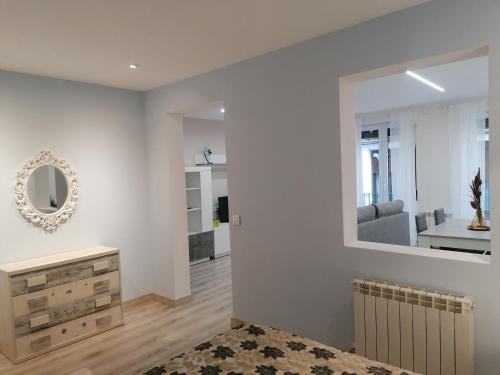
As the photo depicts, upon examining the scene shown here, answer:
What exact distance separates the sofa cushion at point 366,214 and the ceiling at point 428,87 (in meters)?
1.54

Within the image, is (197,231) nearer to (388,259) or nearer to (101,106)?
(101,106)

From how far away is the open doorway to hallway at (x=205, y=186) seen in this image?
6168mm

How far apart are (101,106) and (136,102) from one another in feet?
1.49

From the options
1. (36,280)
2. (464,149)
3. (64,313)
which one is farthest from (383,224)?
(36,280)

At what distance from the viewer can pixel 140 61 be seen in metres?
3.15

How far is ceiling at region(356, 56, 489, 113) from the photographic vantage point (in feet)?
12.9

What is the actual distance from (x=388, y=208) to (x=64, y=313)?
380 cm

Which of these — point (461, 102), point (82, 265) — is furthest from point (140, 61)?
point (461, 102)

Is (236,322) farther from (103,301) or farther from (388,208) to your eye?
(388,208)

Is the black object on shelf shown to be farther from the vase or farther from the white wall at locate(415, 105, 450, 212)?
the vase

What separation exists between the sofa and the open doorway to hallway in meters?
2.65

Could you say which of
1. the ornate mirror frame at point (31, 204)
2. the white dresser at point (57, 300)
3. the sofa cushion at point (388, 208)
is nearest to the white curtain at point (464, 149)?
the sofa cushion at point (388, 208)

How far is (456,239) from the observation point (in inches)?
138

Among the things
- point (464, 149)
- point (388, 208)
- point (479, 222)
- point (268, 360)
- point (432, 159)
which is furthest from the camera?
point (432, 159)
